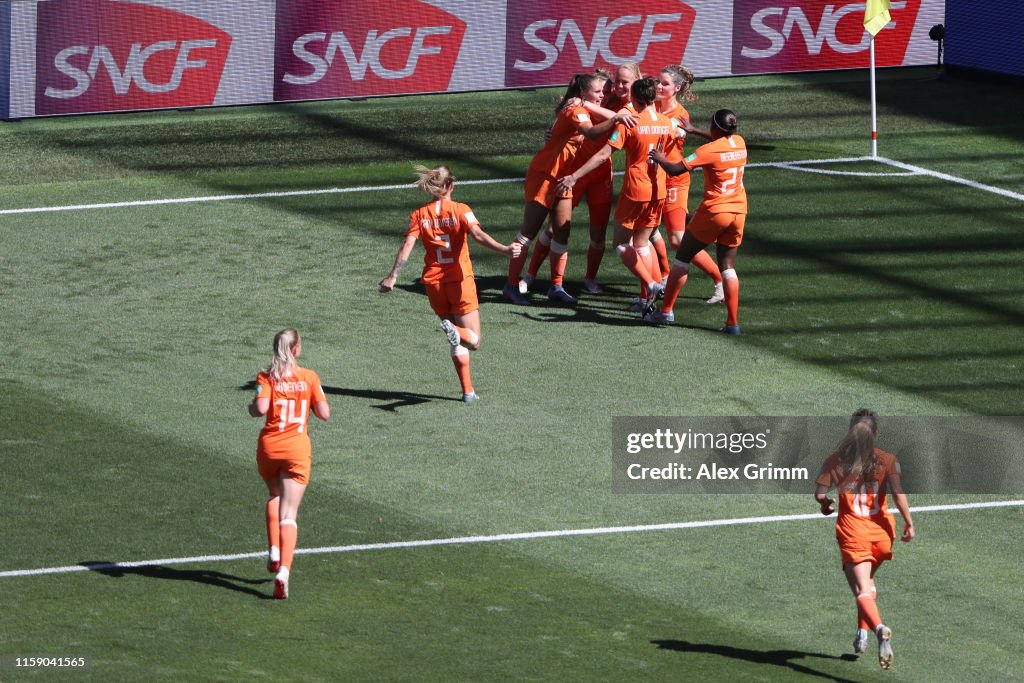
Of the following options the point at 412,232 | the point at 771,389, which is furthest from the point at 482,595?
the point at 771,389

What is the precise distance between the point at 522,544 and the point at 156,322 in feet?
21.6

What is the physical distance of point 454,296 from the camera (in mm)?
16062

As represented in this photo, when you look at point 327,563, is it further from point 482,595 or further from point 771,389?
point 771,389

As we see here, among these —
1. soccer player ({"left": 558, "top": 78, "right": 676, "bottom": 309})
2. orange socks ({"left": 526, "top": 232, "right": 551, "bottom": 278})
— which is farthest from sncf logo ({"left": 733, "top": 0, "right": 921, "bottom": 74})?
soccer player ({"left": 558, "top": 78, "right": 676, "bottom": 309})

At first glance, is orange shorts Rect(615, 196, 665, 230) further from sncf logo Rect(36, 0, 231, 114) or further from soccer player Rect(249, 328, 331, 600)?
sncf logo Rect(36, 0, 231, 114)

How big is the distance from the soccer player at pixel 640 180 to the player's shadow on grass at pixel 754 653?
24.1 ft

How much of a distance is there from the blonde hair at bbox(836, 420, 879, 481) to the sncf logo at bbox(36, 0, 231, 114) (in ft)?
57.8

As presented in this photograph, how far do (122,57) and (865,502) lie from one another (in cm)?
1804

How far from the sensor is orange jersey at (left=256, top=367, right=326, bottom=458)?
12070mm

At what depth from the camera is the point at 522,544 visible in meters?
13.4

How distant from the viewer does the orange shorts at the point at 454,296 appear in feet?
52.5

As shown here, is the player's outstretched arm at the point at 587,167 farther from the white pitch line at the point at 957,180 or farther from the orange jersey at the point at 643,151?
the white pitch line at the point at 957,180

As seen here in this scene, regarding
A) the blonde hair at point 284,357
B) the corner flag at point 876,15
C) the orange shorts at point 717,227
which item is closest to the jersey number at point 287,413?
the blonde hair at point 284,357

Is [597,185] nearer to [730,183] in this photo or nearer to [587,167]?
[587,167]
